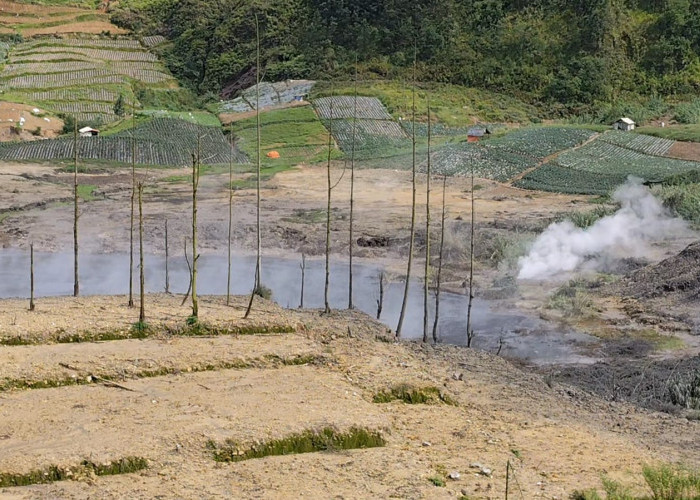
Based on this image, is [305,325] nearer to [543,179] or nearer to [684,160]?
[543,179]

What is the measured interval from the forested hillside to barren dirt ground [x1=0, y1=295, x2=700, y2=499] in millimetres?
64413

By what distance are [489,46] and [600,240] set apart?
48048 millimetres

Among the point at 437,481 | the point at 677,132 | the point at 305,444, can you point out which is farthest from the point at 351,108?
the point at 437,481

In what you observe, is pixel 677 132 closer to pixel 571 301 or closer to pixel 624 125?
pixel 624 125

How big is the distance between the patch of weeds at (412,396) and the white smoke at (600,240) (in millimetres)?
20272

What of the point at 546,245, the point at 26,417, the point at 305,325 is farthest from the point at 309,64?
the point at 26,417

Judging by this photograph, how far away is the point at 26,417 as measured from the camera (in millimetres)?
18172

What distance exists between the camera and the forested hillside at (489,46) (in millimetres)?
85938

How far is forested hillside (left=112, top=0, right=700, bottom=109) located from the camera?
85938mm

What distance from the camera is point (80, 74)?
92250mm

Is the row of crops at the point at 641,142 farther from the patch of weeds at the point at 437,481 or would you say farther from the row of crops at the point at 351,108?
the patch of weeds at the point at 437,481

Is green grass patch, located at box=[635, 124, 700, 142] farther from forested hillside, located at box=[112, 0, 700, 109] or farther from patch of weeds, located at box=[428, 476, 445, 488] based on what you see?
patch of weeds, located at box=[428, 476, 445, 488]

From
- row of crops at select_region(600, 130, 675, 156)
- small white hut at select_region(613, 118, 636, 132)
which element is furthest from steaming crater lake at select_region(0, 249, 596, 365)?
small white hut at select_region(613, 118, 636, 132)

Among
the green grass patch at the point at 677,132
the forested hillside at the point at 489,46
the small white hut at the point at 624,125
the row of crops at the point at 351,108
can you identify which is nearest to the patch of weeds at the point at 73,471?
the green grass patch at the point at 677,132
